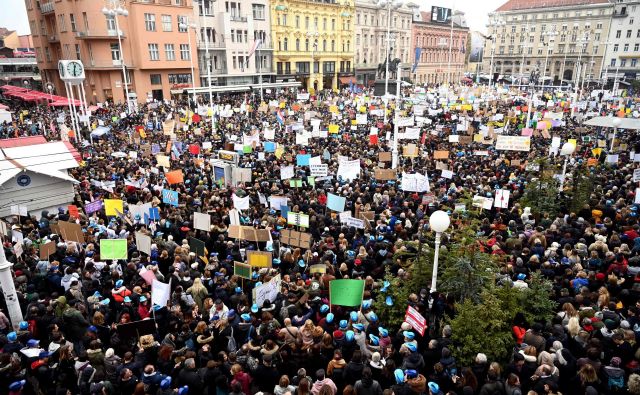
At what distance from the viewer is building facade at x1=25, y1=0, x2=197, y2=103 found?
42281 mm

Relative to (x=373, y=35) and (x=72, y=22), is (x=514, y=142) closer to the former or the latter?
(x=72, y=22)

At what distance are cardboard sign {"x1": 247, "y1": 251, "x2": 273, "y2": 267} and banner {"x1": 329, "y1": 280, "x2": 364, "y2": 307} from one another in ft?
6.88

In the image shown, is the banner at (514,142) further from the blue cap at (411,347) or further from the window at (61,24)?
the window at (61,24)

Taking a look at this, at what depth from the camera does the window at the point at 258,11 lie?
5287cm

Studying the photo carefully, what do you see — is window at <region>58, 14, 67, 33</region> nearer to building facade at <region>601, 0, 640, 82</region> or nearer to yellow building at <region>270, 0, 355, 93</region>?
yellow building at <region>270, 0, 355, 93</region>

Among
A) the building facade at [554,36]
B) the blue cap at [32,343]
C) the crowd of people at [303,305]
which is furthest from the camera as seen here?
the building facade at [554,36]

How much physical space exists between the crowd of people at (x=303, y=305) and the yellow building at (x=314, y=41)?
45945 mm

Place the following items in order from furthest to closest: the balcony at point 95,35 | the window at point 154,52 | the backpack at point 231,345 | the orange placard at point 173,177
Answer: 1. the window at point 154,52
2. the balcony at point 95,35
3. the orange placard at point 173,177
4. the backpack at point 231,345

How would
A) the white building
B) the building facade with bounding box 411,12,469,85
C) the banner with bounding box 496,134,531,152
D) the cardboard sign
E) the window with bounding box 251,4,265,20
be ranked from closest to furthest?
the cardboard sign, the white building, the banner with bounding box 496,134,531,152, the window with bounding box 251,4,265,20, the building facade with bounding box 411,12,469,85

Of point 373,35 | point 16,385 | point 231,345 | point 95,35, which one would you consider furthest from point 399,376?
point 373,35

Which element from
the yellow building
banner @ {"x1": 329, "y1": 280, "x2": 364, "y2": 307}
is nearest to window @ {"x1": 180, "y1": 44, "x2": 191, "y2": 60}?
the yellow building

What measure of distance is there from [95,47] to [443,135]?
35.7 meters

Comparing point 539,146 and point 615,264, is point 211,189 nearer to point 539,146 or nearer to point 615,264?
point 615,264

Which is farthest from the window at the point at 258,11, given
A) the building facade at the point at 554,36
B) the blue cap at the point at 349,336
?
the blue cap at the point at 349,336
